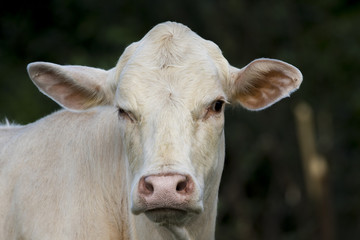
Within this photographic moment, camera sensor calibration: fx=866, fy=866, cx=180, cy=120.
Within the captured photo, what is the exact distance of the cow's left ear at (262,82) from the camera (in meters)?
6.74

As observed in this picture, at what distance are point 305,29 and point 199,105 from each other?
17.4 meters

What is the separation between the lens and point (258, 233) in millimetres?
20844

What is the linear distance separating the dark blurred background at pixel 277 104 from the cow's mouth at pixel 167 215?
1347 centimetres

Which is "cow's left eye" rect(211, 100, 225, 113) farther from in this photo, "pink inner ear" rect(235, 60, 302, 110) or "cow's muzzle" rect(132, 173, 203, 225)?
"cow's muzzle" rect(132, 173, 203, 225)

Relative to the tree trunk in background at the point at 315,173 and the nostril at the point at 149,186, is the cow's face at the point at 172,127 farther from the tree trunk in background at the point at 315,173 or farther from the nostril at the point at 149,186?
the tree trunk in background at the point at 315,173

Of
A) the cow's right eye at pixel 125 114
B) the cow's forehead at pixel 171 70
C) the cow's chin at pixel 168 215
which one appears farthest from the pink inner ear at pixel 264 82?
the cow's chin at pixel 168 215

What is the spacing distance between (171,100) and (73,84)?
1103mm

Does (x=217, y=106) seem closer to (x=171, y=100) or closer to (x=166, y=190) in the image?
(x=171, y=100)

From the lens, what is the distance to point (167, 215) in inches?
228

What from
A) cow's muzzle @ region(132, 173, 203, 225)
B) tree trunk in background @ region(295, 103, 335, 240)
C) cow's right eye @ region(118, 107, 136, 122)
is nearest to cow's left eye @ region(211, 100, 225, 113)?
cow's right eye @ region(118, 107, 136, 122)

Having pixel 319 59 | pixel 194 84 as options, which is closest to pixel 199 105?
pixel 194 84

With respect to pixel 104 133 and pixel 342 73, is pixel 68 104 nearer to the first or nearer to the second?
pixel 104 133

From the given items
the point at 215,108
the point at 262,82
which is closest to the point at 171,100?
the point at 215,108

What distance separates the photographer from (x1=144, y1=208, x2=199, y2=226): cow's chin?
5.76 m
